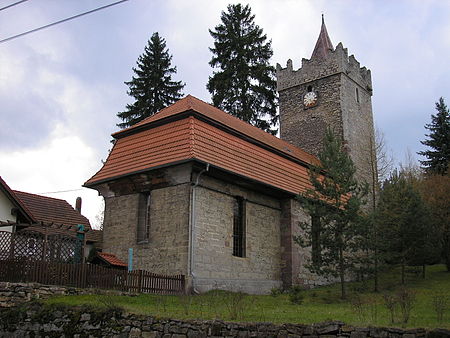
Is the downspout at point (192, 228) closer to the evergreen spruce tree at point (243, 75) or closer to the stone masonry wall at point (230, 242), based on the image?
the stone masonry wall at point (230, 242)

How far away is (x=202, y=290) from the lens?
55.8 feet

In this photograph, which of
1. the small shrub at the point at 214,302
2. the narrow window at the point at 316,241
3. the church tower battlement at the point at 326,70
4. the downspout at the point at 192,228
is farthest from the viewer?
the church tower battlement at the point at 326,70

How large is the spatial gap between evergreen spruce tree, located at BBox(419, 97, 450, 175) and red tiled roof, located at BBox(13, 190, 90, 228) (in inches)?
920

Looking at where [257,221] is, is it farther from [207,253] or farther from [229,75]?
[229,75]

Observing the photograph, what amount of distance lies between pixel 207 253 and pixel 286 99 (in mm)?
18181

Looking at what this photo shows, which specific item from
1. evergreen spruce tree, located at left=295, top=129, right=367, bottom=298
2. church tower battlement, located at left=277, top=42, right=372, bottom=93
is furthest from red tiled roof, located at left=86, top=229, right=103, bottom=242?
church tower battlement, located at left=277, top=42, right=372, bottom=93

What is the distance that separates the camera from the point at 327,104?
104 feet

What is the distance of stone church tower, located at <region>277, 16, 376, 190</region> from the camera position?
102 feet

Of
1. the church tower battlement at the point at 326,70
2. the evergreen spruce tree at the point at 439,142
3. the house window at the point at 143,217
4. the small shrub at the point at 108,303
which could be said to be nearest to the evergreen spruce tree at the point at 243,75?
the church tower battlement at the point at 326,70

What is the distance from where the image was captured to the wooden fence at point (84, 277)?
13.7 metres

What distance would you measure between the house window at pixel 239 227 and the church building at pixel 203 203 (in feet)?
0.13

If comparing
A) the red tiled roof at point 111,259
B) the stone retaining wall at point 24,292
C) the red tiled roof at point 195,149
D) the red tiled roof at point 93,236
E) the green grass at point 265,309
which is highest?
the red tiled roof at point 195,149

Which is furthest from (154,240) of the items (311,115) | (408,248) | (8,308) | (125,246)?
(311,115)

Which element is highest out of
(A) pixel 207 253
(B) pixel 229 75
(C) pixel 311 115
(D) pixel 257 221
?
(B) pixel 229 75
